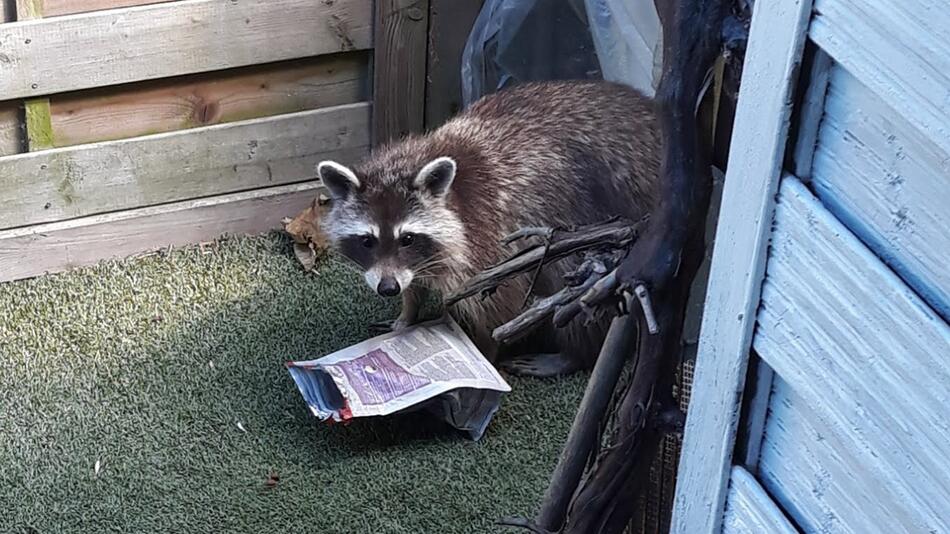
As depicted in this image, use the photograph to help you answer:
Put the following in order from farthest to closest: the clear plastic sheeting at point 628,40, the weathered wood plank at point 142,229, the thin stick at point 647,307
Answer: the weathered wood plank at point 142,229
the clear plastic sheeting at point 628,40
the thin stick at point 647,307

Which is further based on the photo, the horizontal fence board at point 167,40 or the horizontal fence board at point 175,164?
the horizontal fence board at point 175,164

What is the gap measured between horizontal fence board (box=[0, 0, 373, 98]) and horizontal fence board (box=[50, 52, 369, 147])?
0.18 ft

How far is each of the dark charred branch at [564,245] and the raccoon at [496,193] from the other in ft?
3.74

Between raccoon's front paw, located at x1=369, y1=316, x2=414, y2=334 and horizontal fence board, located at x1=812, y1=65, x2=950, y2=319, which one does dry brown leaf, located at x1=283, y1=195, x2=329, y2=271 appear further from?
horizontal fence board, located at x1=812, y1=65, x2=950, y2=319

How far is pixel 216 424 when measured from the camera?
10.1 ft

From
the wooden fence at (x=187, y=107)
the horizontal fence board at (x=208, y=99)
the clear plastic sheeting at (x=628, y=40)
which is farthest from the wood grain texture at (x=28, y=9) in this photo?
the clear plastic sheeting at (x=628, y=40)

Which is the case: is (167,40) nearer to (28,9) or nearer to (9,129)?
(28,9)

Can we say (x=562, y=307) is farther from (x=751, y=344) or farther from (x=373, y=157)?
(x=373, y=157)

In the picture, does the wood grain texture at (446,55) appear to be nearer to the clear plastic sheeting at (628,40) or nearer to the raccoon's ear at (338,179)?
the clear plastic sheeting at (628,40)

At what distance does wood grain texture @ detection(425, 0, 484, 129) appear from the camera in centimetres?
369

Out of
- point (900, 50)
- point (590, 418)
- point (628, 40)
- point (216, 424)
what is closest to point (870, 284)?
point (900, 50)

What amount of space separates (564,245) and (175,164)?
2.08 metres

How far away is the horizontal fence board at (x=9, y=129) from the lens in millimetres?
3395

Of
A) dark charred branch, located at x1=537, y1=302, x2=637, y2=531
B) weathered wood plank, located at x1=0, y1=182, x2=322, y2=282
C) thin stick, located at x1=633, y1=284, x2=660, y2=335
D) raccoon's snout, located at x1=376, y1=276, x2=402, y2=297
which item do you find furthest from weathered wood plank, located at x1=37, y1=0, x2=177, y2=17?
thin stick, located at x1=633, y1=284, x2=660, y2=335
